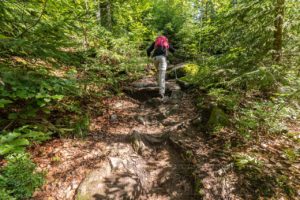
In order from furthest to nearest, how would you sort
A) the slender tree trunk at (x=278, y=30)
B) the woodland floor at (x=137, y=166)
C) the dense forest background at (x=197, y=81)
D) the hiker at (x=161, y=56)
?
the hiker at (x=161, y=56) → the slender tree trunk at (x=278, y=30) → the woodland floor at (x=137, y=166) → the dense forest background at (x=197, y=81)

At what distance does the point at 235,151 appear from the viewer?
440cm

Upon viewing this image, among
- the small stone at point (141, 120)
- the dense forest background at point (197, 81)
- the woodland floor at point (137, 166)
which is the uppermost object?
the dense forest background at point (197, 81)

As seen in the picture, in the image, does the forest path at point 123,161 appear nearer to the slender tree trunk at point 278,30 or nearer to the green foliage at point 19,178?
the green foliage at point 19,178

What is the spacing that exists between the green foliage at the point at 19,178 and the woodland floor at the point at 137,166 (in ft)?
0.79

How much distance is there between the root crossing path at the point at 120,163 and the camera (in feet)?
12.6

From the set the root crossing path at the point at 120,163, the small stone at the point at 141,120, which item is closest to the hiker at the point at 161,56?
the small stone at the point at 141,120

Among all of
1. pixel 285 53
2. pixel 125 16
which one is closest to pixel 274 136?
pixel 285 53

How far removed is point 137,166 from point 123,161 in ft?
1.14

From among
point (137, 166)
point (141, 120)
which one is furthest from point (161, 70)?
point (137, 166)

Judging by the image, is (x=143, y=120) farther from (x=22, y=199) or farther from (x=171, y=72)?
(x=171, y=72)

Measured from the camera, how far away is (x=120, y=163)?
446cm

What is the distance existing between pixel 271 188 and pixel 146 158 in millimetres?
2680

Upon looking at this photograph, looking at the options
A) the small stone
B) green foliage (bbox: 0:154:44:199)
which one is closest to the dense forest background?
green foliage (bbox: 0:154:44:199)

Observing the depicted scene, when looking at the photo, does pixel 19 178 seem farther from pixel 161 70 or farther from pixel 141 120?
pixel 161 70
